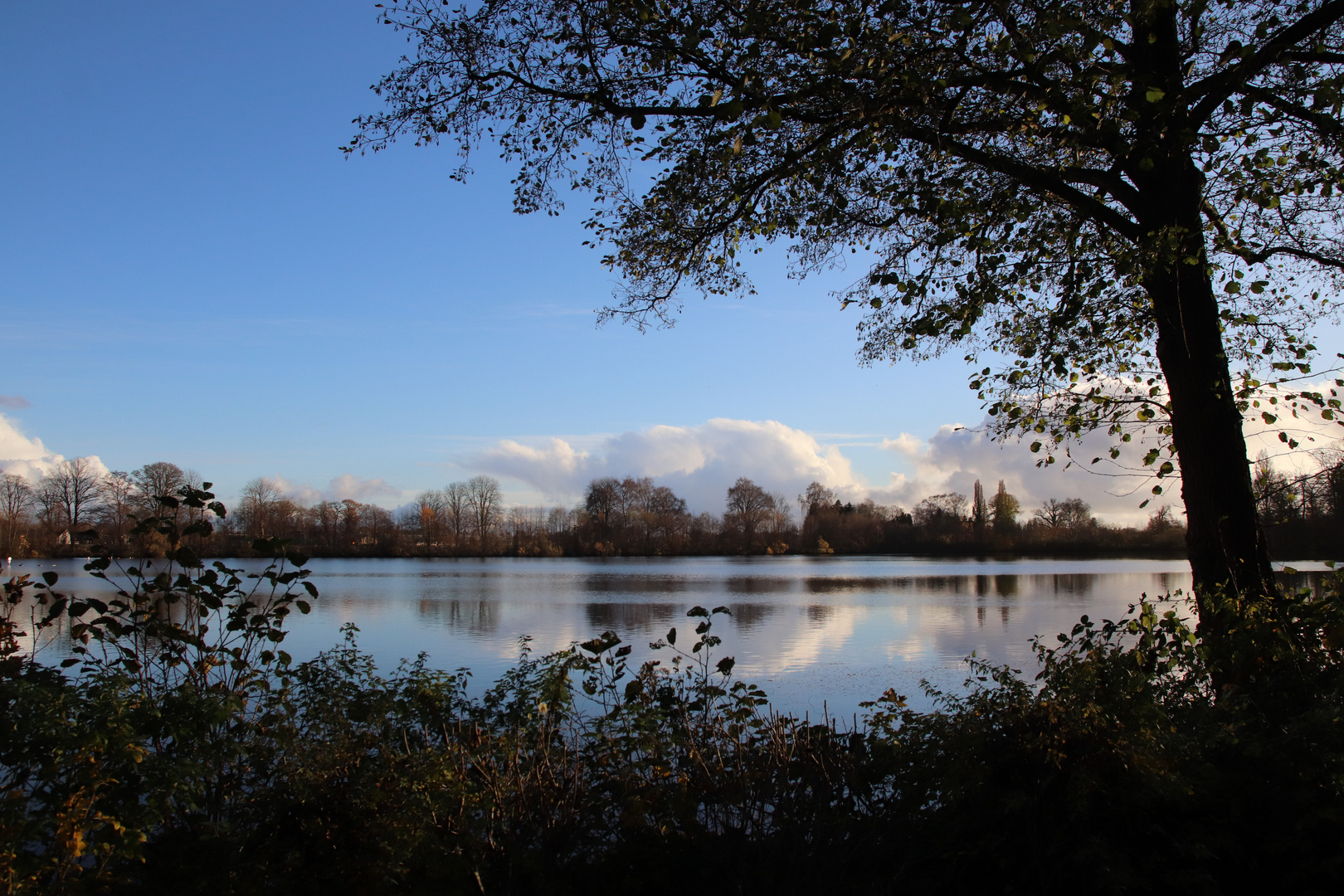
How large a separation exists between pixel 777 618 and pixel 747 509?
62041 millimetres

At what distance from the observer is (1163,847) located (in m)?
3.29

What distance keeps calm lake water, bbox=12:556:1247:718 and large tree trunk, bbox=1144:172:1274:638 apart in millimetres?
3121

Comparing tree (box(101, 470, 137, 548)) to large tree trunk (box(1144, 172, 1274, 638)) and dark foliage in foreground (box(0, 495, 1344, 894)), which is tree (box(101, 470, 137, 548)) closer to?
dark foliage in foreground (box(0, 495, 1344, 894))

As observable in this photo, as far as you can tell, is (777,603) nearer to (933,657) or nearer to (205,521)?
(933,657)

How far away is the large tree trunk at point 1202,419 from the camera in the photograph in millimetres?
5883

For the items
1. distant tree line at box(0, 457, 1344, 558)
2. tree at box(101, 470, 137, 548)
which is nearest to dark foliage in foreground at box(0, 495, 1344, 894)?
tree at box(101, 470, 137, 548)

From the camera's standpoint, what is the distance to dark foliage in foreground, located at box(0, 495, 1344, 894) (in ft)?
10.0

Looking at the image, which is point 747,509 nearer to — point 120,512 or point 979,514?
point 979,514

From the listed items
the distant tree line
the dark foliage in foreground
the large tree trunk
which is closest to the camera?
the dark foliage in foreground

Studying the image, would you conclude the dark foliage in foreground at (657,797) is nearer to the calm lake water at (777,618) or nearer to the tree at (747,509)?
the calm lake water at (777,618)

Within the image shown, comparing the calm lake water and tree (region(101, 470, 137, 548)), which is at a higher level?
tree (region(101, 470, 137, 548))

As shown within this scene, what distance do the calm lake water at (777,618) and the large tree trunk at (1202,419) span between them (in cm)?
312

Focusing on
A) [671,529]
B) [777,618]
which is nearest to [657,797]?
[777,618]

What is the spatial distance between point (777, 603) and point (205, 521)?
55.6ft
